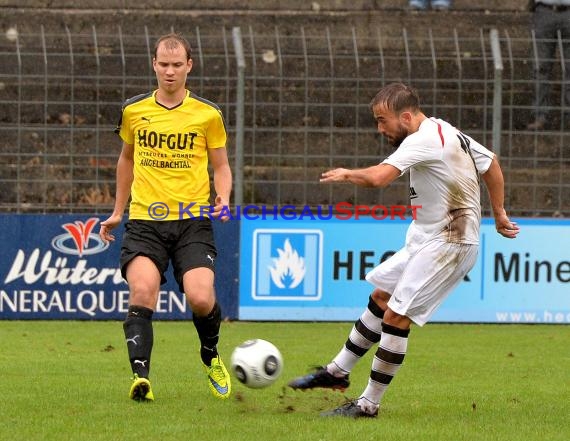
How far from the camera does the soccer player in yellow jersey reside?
7191mm

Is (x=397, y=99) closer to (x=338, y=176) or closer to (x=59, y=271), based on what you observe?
(x=338, y=176)

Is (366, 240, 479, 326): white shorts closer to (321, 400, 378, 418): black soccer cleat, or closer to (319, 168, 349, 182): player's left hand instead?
(321, 400, 378, 418): black soccer cleat

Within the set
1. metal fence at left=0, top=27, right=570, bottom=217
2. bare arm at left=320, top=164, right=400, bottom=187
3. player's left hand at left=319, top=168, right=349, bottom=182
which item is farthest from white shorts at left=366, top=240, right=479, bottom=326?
metal fence at left=0, top=27, right=570, bottom=217

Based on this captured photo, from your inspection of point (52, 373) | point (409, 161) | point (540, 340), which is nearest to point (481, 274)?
point (540, 340)

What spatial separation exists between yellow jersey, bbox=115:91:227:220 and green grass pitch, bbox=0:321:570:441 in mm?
1140

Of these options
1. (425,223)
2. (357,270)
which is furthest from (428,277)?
(357,270)

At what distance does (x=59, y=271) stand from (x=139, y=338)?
5.79 meters

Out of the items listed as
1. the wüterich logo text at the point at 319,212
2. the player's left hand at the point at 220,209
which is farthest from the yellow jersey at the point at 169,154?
the wüterich logo text at the point at 319,212

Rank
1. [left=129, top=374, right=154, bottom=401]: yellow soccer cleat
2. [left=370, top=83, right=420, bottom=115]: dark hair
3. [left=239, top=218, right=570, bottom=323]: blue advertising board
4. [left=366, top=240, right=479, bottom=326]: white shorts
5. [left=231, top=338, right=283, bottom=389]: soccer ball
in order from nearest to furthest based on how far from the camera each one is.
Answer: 1. [left=370, top=83, right=420, bottom=115]: dark hair
2. [left=366, top=240, right=479, bottom=326]: white shorts
3. [left=231, top=338, right=283, bottom=389]: soccer ball
4. [left=129, top=374, right=154, bottom=401]: yellow soccer cleat
5. [left=239, top=218, right=570, bottom=323]: blue advertising board

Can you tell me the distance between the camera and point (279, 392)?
302 inches

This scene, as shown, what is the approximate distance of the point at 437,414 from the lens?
6.78 m

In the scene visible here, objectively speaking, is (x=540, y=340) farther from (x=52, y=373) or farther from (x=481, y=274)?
(x=52, y=373)

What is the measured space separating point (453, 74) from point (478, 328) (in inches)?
112

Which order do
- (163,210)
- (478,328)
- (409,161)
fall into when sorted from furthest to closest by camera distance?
(478,328), (163,210), (409,161)
